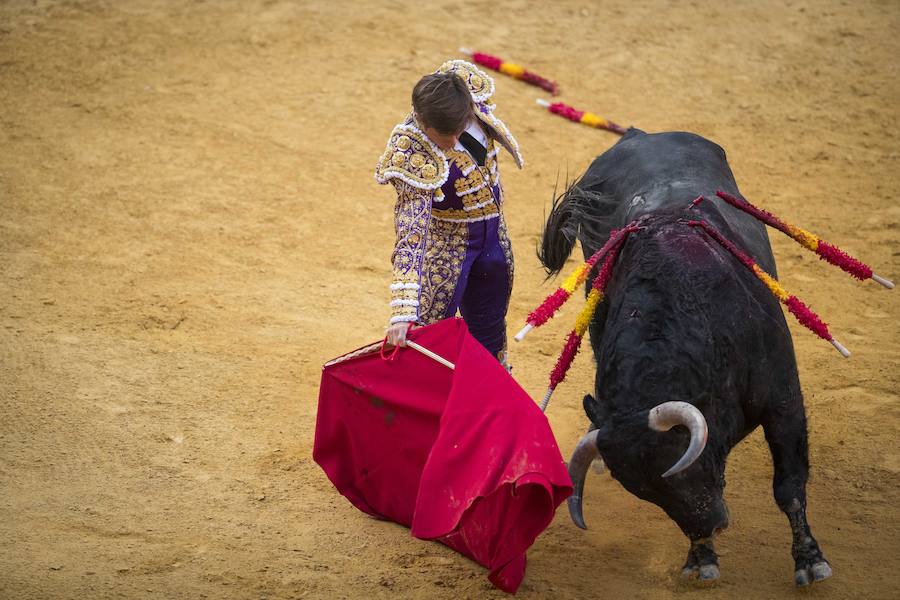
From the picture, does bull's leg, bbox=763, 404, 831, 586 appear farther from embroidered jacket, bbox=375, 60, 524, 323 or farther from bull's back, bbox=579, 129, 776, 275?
embroidered jacket, bbox=375, 60, 524, 323

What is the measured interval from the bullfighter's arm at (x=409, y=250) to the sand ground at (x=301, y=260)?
945 mm

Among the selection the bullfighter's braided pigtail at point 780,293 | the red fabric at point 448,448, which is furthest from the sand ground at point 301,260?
the bullfighter's braided pigtail at point 780,293

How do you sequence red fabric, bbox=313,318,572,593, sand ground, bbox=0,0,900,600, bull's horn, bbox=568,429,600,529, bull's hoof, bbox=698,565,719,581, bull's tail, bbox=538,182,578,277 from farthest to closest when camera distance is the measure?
bull's tail, bbox=538,182,578,277, sand ground, bbox=0,0,900,600, bull's hoof, bbox=698,565,719,581, bull's horn, bbox=568,429,600,529, red fabric, bbox=313,318,572,593

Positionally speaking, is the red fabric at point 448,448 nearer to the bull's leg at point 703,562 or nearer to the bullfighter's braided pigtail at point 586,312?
the bullfighter's braided pigtail at point 586,312

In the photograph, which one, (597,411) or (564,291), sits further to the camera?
(564,291)

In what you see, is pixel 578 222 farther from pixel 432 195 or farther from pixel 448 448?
pixel 448 448

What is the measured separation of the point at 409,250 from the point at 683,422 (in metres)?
1.17

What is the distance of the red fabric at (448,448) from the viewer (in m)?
3.27

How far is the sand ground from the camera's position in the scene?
3.72 metres

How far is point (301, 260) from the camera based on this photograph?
635cm

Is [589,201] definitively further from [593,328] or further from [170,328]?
[170,328]

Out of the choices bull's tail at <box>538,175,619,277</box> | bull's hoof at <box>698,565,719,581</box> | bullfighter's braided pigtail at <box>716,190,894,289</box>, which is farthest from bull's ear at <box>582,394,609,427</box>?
bull's tail at <box>538,175,619,277</box>

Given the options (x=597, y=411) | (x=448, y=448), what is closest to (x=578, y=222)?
(x=597, y=411)

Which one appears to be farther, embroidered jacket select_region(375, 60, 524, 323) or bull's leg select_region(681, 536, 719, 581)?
embroidered jacket select_region(375, 60, 524, 323)
